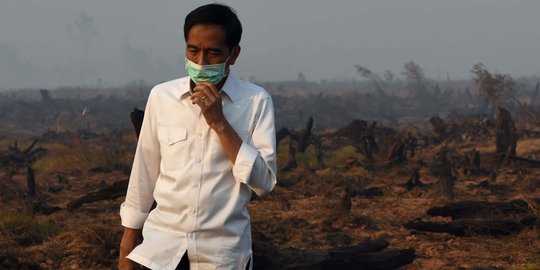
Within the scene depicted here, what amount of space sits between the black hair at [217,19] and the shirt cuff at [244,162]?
0.41 m

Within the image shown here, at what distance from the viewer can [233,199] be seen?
2131 mm

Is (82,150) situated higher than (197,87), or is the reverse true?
(197,87)

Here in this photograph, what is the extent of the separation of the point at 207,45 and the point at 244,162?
45 cm

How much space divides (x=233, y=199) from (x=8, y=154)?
13.2 meters

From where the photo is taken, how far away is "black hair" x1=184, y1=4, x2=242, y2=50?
82.4 inches

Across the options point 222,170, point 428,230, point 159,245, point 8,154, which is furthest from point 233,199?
point 8,154

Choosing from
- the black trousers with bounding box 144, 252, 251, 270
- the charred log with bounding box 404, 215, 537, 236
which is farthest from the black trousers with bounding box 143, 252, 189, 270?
the charred log with bounding box 404, 215, 537, 236

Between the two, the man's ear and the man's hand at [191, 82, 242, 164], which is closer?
the man's hand at [191, 82, 242, 164]

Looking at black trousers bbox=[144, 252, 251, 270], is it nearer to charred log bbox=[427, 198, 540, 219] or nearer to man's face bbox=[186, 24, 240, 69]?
man's face bbox=[186, 24, 240, 69]

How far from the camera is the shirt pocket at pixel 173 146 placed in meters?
2.13

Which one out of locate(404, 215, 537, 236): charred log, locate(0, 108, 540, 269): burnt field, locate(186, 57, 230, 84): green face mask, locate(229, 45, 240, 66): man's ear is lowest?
locate(0, 108, 540, 269): burnt field

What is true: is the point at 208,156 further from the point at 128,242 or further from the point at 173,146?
the point at 128,242

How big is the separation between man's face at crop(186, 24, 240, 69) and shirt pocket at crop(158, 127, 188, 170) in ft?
0.88

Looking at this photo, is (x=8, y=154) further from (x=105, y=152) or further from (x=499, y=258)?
(x=499, y=258)
